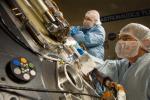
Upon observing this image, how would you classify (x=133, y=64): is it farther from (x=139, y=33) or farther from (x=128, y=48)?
(x=139, y=33)

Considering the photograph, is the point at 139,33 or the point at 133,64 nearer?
the point at 133,64

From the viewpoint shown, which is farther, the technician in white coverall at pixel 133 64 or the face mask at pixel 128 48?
the face mask at pixel 128 48

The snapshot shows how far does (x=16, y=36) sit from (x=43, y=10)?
29cm

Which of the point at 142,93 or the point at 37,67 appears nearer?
the point at 37,67

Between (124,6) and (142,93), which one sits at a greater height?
(124,6)

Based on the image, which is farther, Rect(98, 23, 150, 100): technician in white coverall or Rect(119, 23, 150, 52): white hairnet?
Rect(119, 23, 150, 52): white hairnet

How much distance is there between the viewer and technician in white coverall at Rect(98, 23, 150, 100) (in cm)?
165

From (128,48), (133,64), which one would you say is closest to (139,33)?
(128,48)

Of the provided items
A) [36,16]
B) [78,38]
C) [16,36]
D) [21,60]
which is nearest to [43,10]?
[36,16]

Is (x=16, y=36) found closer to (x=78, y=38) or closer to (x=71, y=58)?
(x=71, y=58)

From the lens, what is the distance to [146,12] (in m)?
5.18

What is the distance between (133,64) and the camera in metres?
1.80

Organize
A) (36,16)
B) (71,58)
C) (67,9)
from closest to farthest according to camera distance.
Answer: (36,16)
(71,58)
(67,9)

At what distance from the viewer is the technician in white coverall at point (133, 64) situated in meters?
1.65
